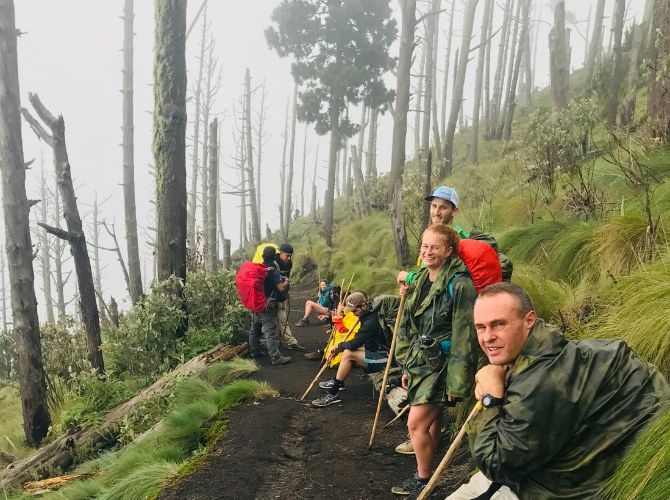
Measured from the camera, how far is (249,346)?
26.3 ft

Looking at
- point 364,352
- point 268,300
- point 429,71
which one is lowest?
point 364,352

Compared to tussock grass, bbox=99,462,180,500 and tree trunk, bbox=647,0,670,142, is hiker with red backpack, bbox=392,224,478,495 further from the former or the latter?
tree trunk, bbox=647,0,670,142

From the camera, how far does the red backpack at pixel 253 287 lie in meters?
7.21

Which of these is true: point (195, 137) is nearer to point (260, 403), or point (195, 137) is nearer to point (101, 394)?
point (101, 394)

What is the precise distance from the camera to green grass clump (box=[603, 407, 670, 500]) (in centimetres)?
164

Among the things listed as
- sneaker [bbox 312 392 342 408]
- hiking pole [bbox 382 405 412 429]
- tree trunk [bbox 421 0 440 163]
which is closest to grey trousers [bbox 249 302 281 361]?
sneaker [bbox 312 392 342 408]

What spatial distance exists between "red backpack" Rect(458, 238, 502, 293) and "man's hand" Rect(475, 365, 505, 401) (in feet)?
3.90

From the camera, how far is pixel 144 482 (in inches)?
149

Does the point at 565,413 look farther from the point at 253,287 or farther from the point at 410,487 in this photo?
the point at 253,287

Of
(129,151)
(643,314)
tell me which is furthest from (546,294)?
(129,151)

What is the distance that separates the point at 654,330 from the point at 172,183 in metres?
6.98

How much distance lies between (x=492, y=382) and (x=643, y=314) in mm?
A: 1615

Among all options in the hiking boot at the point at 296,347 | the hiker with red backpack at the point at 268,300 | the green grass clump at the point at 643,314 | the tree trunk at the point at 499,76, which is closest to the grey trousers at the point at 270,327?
the hiker with red backpack at the point at 268,300

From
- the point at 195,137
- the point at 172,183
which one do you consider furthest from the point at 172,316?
the point at 195,137
